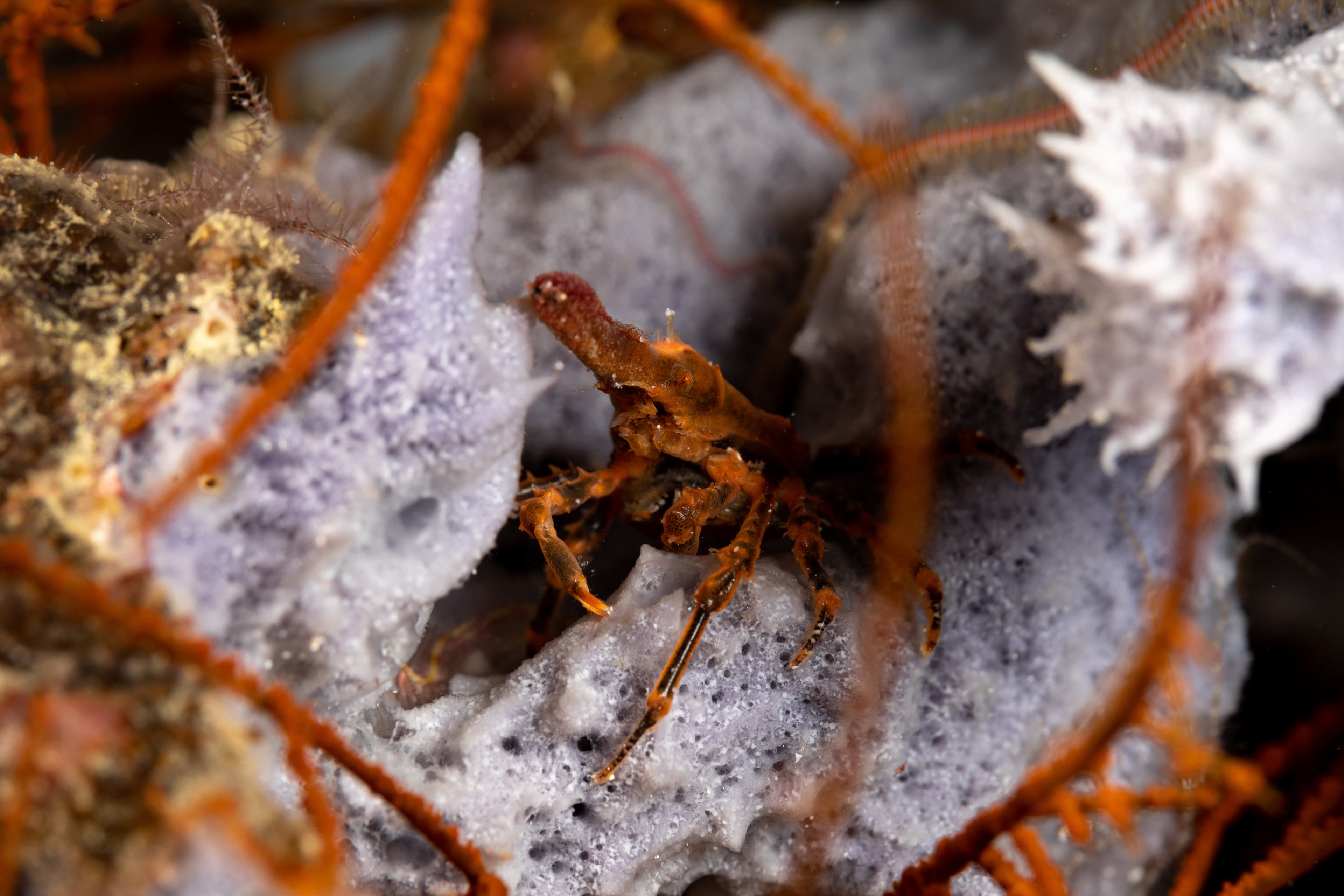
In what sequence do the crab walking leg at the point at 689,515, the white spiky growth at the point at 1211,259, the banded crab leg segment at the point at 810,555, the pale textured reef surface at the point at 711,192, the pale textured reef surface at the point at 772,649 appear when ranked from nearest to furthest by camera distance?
the white spiky growth at the point at 1211,259, the pale textured reef surface at the point at 772,649, the banded crab leg segment at the point at 810,555, the crab walking leg at the point at 689,515, the pale textured reef surface at the point at 711,192

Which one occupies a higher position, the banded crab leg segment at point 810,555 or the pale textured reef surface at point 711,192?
the pale textured reef surface at point 711,192

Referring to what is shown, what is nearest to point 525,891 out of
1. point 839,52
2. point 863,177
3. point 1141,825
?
point 1141,825

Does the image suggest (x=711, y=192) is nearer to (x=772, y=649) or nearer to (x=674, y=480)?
(x=674, y=480)

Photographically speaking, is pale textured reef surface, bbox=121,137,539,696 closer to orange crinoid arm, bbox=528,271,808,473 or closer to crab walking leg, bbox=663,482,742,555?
orange crinoid arm, bbox=528,271,808,473

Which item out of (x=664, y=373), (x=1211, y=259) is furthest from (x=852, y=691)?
(x=1211, y=259)

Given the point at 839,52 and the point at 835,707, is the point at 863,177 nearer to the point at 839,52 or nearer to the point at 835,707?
the point at 839,52

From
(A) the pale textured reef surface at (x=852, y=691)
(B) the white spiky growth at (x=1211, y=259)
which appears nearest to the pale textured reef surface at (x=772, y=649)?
(A) the pale textured reef surface at (x=852, y=691)

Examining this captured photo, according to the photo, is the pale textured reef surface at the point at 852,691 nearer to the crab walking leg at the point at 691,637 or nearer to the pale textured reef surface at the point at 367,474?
the crab walking leg at the point at 691,637
